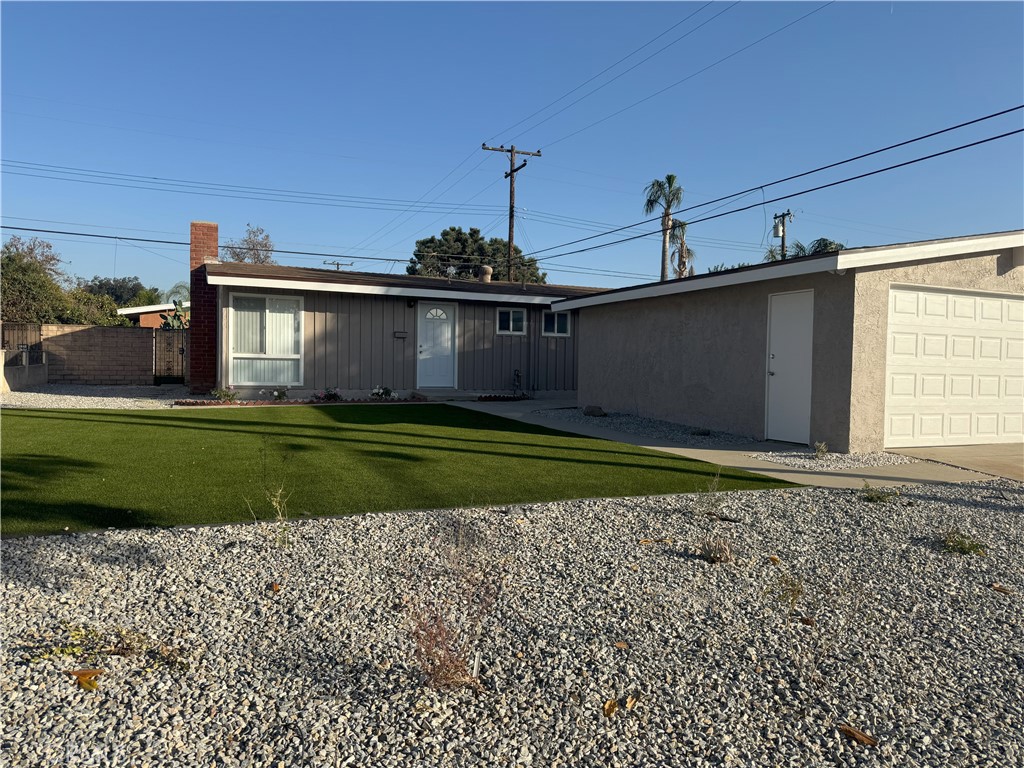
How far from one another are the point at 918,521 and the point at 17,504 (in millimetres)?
7192

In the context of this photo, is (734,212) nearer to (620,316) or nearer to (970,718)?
(620,316)

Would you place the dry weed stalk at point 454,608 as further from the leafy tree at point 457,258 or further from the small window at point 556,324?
the leafy tree at point 457,258

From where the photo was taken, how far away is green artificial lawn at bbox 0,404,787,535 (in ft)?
18.4

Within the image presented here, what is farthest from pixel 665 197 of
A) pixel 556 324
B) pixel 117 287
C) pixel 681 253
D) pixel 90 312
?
pixel 117 287

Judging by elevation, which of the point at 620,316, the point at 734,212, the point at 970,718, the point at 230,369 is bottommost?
the point at 970,718

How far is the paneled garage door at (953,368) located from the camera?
31.2 ft

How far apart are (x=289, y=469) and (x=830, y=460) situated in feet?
21.0

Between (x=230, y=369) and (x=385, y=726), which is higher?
(x=230, y=369)

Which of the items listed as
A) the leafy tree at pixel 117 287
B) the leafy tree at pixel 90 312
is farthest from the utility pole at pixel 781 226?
the leafy tree at pixel 117 287

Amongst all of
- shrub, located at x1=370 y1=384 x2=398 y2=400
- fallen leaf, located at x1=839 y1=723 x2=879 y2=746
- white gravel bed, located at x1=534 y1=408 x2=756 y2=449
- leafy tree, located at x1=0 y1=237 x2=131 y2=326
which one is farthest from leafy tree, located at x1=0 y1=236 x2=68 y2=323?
fallen leaf, located at x1=839 y1=723 x2=879 y2=746

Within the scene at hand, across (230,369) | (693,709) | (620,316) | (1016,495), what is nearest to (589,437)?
(620,316)

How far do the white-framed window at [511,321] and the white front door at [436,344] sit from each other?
4.34ft

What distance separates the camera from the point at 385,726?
260cm

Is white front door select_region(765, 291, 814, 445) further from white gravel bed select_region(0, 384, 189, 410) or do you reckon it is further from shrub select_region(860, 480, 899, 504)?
white gravel bed select_region(0, 384, 189, 410)
